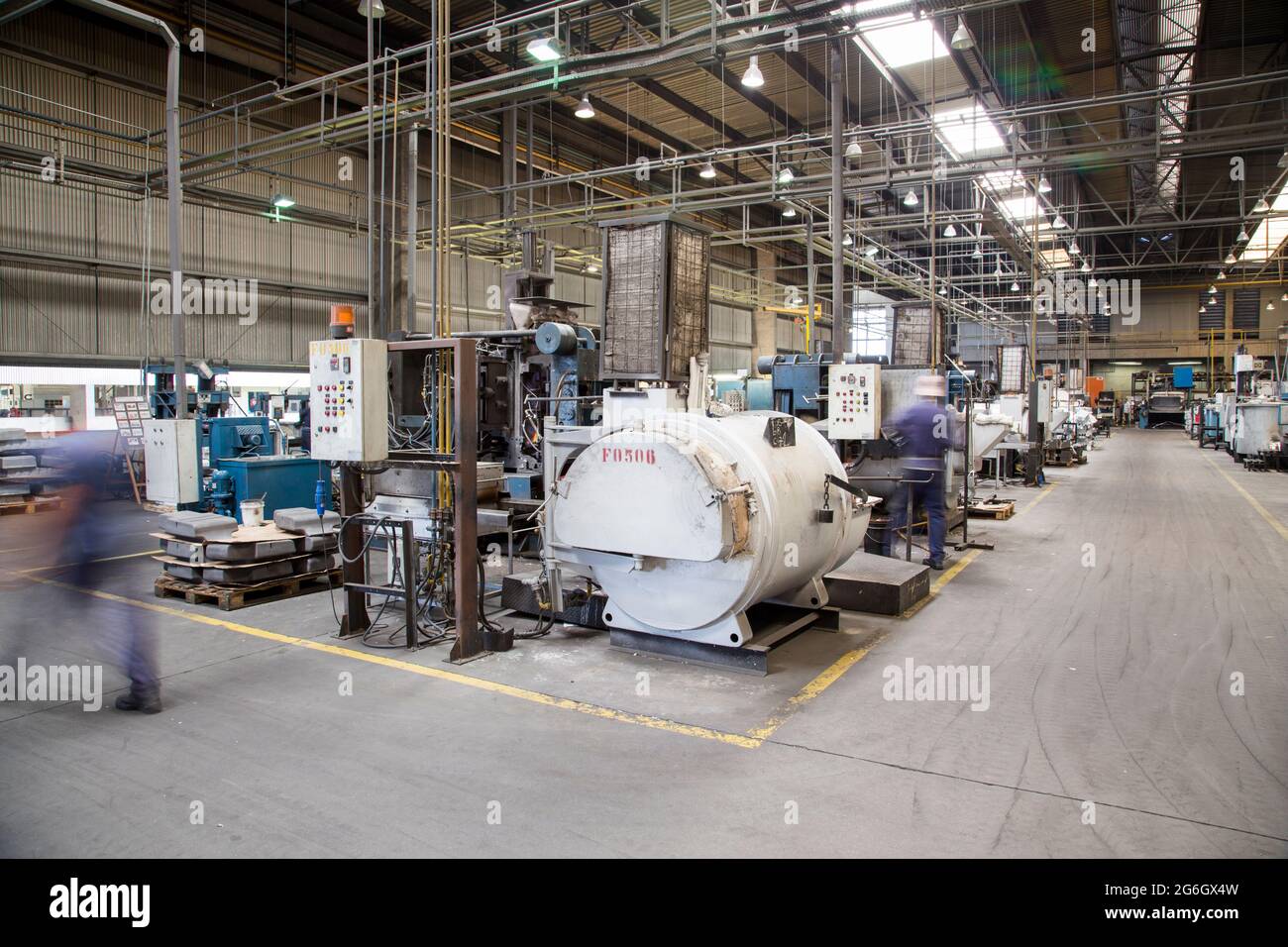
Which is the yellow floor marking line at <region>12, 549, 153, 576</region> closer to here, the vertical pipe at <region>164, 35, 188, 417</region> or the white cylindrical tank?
the vertical pipe at <region>164, 35, 188, 417</region>

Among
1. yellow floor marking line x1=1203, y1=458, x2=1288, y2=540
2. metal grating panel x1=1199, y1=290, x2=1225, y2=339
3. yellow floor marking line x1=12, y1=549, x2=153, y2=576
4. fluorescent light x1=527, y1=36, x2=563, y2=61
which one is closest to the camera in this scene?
yellow floor marking line x1=12, y1=549, x2=153, y2=576

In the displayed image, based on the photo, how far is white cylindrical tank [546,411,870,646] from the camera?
189 inches

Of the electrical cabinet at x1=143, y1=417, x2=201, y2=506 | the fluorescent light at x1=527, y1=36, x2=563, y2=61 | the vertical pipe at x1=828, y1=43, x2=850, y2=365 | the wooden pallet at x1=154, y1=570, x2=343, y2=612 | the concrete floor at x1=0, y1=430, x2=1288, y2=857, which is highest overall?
the fluorescent light at x1=527, y1=36, x2=563, y2=61

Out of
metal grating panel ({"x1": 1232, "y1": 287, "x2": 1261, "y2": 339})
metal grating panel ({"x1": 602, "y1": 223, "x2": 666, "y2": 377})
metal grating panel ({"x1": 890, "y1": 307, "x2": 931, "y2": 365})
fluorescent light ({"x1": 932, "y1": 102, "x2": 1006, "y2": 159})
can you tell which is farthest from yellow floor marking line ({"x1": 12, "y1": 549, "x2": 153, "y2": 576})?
metal grating panel ({"x1": 1232, "y1": 287, "x2": 1261, "y2": 339})

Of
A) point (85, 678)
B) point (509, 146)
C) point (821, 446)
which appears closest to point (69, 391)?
point (509, 146)

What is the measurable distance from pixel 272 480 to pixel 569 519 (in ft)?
19.2

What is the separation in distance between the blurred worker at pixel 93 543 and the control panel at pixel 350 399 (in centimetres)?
132

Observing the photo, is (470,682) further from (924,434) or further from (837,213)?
(837,213)

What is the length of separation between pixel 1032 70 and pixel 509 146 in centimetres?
1065

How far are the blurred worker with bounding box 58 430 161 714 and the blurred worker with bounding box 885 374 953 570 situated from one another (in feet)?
22.2

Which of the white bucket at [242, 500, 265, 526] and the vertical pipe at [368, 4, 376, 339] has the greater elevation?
the vertical pipe at [368, 4, 376, 339]

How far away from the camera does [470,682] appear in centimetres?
507

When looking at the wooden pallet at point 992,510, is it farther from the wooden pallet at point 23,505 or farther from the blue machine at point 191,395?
the wooden pallet at point 23,505

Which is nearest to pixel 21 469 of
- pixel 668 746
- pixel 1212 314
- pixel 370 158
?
pixel 370 158
